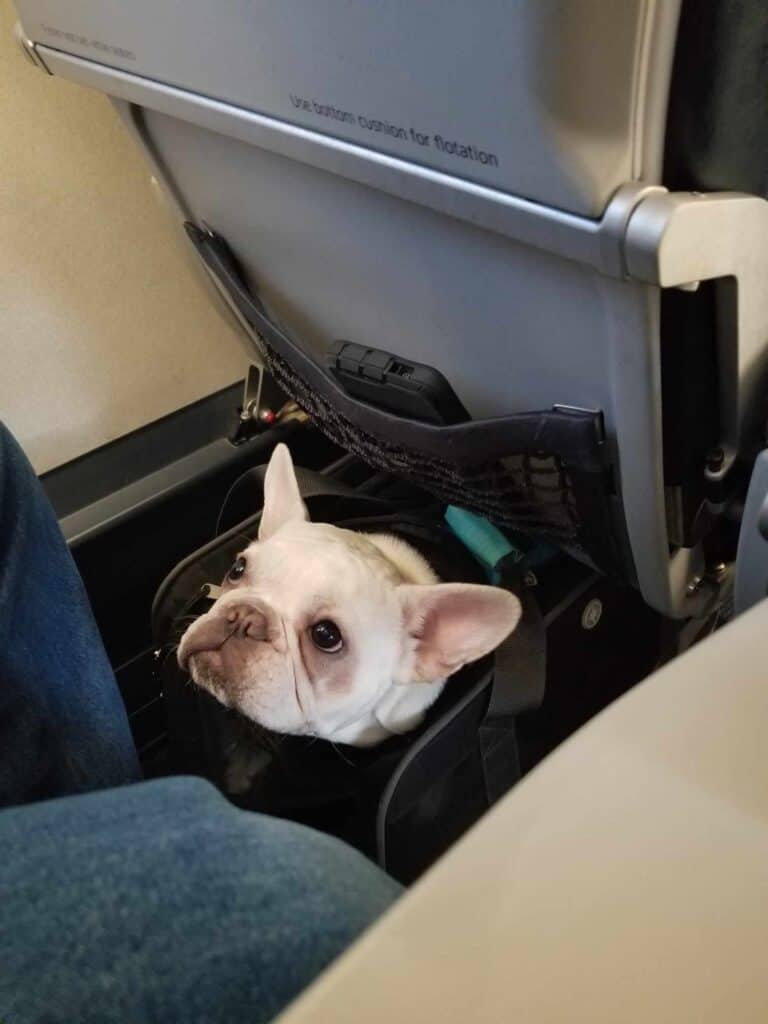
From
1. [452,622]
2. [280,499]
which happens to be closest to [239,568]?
[280,499]

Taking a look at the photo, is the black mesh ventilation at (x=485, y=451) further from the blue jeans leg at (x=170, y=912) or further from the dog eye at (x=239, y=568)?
the blue jeans leg at (x=170, y=912)

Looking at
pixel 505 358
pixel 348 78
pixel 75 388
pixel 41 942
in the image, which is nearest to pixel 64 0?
pixel 348 78

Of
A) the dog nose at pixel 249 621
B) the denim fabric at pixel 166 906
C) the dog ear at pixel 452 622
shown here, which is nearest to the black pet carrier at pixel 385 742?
the dog ear at pixel 452 622

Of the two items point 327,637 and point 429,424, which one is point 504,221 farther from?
point 327,637

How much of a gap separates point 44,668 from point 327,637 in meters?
0.27

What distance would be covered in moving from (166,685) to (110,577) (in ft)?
0.64

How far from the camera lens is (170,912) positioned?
1.06 ft

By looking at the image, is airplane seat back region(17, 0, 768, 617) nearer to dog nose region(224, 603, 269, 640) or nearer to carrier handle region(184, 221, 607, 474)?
carrier handle region(184, 221, 607, 474)

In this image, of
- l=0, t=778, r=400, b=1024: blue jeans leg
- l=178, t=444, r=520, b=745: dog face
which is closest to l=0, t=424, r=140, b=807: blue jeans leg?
l=178, t=444, r=520, b=745: dog face

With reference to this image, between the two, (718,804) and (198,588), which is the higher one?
(718,804)

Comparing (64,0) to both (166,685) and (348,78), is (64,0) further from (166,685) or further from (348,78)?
(166,685)

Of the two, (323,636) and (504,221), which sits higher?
(504,221)

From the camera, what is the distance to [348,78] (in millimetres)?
535

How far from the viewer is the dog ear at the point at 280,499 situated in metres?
0.90
